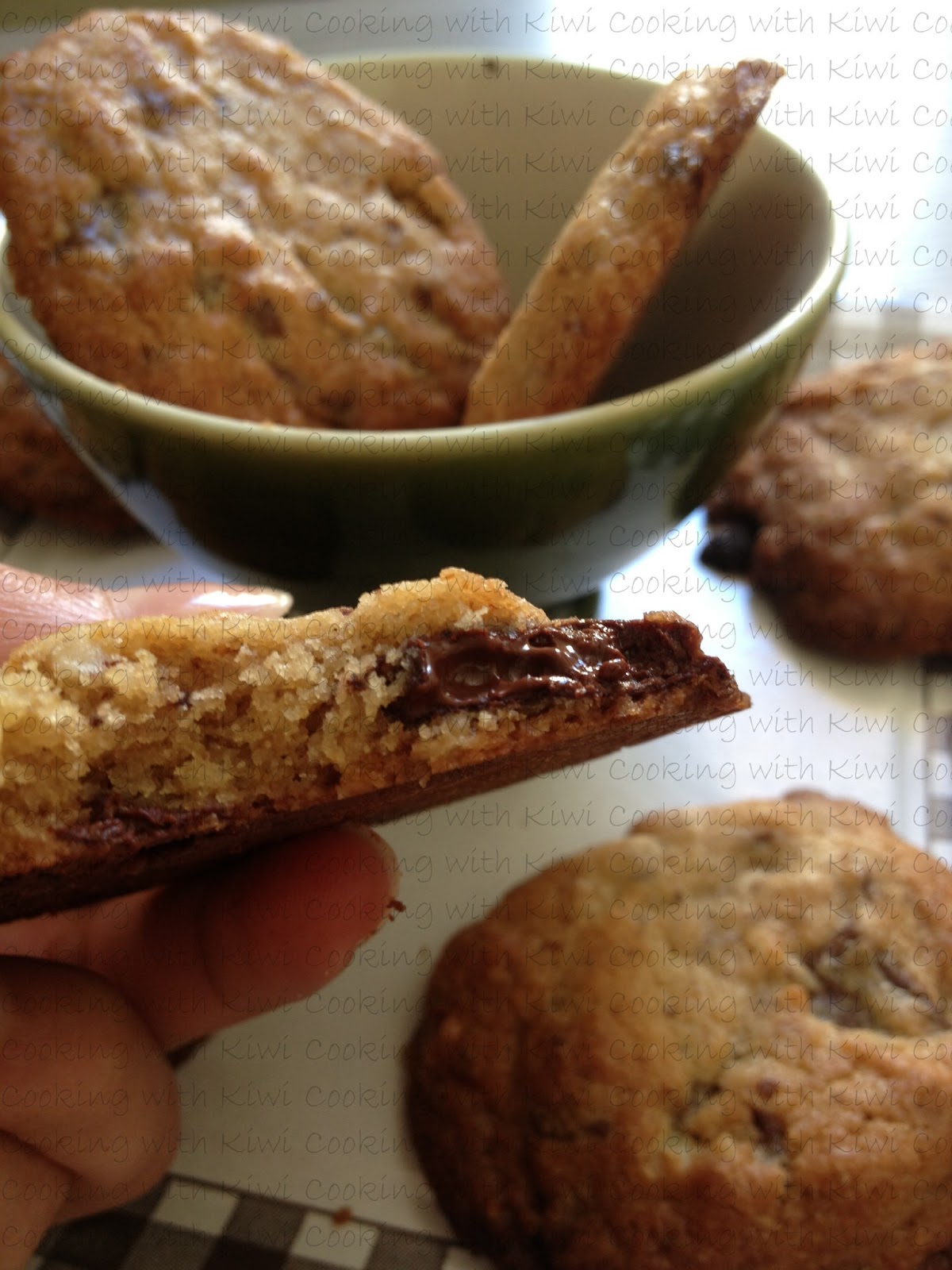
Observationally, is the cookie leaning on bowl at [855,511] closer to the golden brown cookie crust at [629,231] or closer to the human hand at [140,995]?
the golden brown cookie crust at [629,231]

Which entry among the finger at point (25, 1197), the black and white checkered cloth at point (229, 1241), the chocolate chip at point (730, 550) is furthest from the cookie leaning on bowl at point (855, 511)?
the finger at point (25, 1197)

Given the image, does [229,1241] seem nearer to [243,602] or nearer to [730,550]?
[243,602]

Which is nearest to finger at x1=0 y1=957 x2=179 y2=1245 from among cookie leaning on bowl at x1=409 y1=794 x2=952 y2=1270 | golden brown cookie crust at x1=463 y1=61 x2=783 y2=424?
cookie leaning on bowl at x1=409 y1=794 x2=952 y2=1270

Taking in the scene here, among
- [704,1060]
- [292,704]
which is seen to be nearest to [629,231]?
[292,704]

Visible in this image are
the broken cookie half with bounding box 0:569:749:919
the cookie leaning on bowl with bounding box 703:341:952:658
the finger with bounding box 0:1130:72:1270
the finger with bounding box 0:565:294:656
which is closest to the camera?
the broken cookie half with bounding box 0:569:749:919

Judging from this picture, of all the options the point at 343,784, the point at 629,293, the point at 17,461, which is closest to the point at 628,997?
the point at 343,784

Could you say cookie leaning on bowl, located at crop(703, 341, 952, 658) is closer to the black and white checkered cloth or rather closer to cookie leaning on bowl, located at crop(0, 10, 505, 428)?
cookie leaning on bowl, located at crop(0, 10, 505, 428)

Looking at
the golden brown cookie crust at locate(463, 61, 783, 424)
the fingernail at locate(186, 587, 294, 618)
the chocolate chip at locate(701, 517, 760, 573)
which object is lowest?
the chocolate chip at locate(701, 517, 760, 573)
